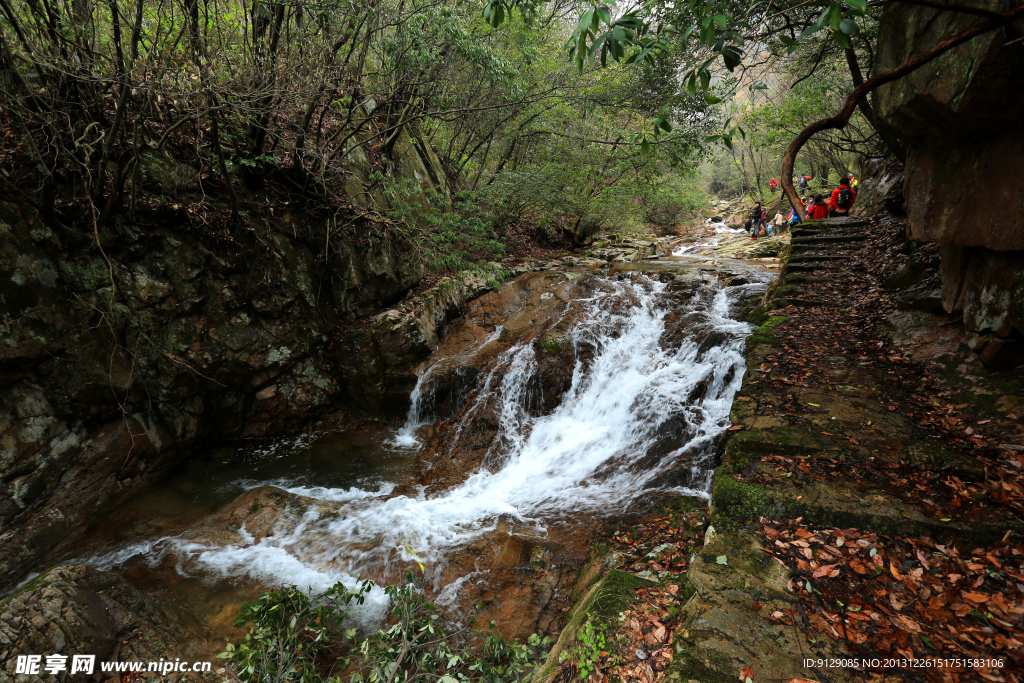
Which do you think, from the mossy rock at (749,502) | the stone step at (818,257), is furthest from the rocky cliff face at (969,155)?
the stone step at (818,257)

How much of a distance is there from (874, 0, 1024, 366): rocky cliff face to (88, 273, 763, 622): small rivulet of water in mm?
2796

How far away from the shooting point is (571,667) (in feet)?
9.36

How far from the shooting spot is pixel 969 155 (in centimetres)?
415

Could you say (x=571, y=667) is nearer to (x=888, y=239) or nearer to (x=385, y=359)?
(x=385, y=359)

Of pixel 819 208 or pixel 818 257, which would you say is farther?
pixel 819 208

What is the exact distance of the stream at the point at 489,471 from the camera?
15.1ft

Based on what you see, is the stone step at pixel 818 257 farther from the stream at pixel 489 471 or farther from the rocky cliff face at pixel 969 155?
the rocky cliff face at pixel 969 155

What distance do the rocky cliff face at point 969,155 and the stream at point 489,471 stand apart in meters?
2.80

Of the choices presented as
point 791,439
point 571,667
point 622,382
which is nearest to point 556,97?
point 622,382

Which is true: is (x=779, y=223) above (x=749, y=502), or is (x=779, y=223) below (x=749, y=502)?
above

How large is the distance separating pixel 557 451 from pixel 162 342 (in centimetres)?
636

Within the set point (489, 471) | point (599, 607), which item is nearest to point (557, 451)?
point (489, 471)

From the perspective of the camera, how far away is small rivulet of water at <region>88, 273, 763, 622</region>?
4895 millimetres

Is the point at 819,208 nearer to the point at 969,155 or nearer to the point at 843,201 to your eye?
the point at 843,201
